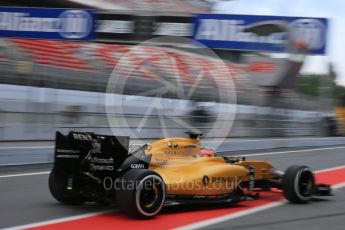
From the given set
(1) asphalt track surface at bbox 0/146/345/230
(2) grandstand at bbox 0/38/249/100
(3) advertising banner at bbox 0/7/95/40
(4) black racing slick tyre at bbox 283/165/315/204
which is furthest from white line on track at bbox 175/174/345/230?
(3) advertising banner at bbox 0/7/95/40

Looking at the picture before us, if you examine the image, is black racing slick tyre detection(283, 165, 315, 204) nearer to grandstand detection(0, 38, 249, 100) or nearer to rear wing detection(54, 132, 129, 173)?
grandstand detection(0, 38, 249, 100)

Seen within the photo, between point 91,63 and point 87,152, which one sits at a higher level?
point 91,63

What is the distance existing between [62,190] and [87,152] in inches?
27.9

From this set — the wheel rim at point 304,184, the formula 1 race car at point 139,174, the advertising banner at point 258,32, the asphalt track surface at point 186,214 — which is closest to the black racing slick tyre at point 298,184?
the wheel rim at point 304,184

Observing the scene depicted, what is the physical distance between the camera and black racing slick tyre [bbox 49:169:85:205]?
6.55 metres

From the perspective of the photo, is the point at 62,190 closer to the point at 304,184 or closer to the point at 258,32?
the point at 304,184

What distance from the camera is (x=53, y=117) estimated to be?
516 inches

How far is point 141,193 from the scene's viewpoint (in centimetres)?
596

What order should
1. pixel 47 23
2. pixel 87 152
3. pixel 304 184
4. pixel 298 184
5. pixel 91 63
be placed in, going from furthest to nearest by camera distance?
1. pixel 47 23
2. pixel 91 63
3. pixel 304 184
4. pixel 298 184
5. pixel 87 152

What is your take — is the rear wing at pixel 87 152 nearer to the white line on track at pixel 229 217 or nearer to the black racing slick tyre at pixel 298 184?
the white line on track at pixel 229 217

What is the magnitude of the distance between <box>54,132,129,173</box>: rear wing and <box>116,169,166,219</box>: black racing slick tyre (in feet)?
1.36

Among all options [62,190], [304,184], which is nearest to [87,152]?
[62,190]

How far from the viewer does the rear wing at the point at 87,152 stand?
6305 mm

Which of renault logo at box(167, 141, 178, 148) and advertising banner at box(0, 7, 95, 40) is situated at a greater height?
advertising banner at box(0, 7, 95, 40)
